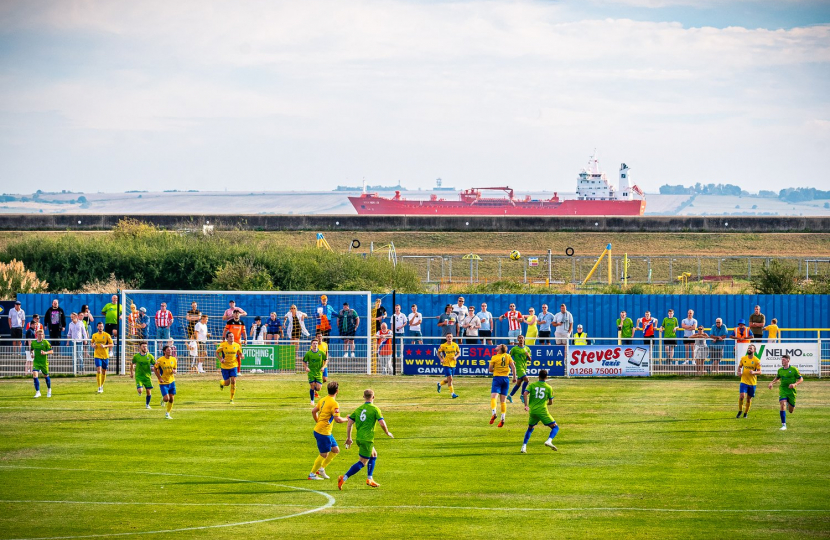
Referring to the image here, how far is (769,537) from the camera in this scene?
12.5 m

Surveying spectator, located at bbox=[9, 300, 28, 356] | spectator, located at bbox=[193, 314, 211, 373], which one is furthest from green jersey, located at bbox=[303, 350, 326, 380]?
spectator, located at bbox=[9, 300, 28, 356]

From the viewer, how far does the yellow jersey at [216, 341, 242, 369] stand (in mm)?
23922

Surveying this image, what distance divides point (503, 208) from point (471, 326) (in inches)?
3421

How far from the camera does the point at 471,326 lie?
3105cm

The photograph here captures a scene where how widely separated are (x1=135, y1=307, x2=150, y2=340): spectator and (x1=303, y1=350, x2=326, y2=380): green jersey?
9.88 meters

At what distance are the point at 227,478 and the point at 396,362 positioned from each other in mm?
15772

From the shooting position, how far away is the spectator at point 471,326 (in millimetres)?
31016

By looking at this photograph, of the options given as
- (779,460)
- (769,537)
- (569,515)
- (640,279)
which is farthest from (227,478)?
(640,279)

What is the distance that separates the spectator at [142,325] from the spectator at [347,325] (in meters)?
6.64

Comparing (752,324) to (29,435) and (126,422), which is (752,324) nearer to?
(126,422)

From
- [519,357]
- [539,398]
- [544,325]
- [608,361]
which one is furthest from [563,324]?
[539,398]

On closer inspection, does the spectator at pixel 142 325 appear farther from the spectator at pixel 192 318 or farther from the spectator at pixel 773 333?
the spectator at pixel 773 333

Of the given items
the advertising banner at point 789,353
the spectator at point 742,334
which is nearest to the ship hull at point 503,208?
the spectator at point 742,334

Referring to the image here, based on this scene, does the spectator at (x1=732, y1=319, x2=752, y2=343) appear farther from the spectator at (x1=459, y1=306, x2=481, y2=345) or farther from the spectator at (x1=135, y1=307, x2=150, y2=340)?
the spectator at (x1=135, y1=307, x2=150, y2=340)
